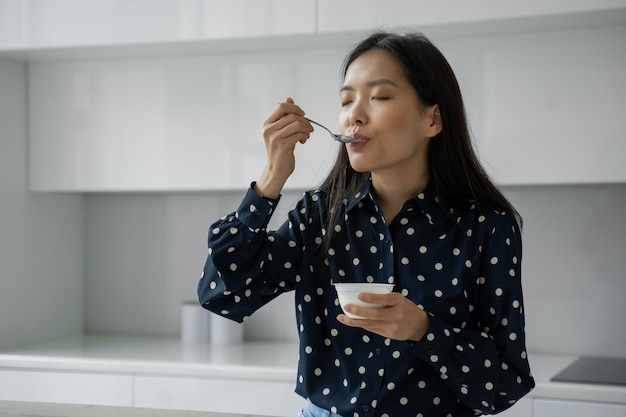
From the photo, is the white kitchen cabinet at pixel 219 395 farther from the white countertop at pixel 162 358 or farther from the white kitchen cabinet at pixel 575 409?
the white kitchen cabinet at pixel 575 409

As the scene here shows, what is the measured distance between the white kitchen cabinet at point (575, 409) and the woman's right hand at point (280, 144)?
114 centimetres

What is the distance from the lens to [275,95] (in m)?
2.85

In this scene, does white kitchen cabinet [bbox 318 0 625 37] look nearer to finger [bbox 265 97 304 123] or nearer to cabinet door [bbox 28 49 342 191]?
cabinet door [bbox 28 49 342 191]

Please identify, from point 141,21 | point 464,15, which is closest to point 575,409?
point 464,15

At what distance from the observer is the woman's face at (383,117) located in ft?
5.02

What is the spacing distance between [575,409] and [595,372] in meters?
0.25

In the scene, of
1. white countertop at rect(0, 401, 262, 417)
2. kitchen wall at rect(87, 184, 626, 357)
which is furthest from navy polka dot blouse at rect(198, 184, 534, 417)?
kitchen wall at rect(87, 184, 626, 357)

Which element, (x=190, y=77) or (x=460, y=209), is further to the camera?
(x=190, y=77)

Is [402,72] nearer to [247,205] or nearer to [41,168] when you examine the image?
[247,205]

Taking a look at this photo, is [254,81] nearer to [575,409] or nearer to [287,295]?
[287,295]

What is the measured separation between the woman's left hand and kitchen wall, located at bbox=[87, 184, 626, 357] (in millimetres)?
1658

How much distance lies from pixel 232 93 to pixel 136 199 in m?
0.77

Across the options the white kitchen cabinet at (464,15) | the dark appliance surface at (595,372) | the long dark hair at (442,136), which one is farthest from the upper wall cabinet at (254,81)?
the long dark hair at (442,136)

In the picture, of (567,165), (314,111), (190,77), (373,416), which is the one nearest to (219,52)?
(190,77)
